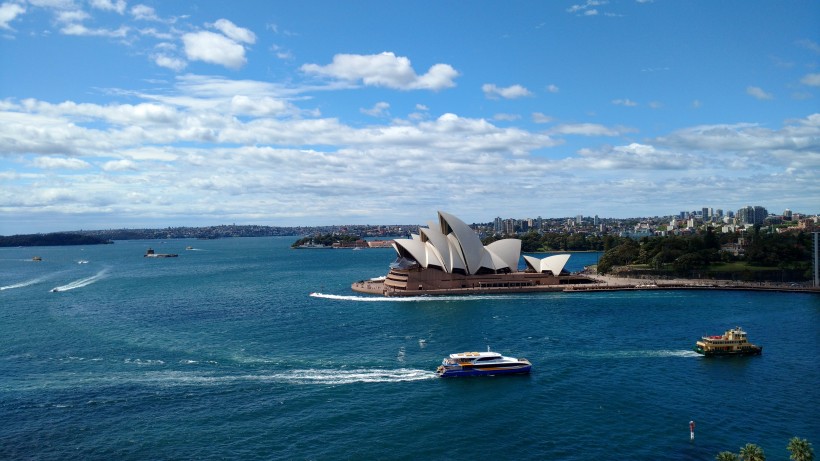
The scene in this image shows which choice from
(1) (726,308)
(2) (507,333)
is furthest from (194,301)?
(1) (726,308)

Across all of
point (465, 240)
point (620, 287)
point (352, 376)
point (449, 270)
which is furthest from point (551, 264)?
point (352, 376)

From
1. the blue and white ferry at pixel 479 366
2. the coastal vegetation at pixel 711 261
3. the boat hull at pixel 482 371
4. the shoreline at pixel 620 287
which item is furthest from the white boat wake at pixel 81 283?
the coastal vegetation at pixel 711 261

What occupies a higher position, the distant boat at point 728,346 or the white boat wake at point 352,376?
the distant boat at point 728,346

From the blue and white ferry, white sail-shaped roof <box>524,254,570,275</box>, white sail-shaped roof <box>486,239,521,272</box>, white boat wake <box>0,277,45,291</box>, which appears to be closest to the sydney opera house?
white sail-shaped roof <box>524,254,570,275</box>

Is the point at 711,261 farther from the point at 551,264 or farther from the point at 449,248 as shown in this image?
the point at 449,248

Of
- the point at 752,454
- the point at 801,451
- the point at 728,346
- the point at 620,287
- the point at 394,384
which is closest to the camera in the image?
the point at 801,451

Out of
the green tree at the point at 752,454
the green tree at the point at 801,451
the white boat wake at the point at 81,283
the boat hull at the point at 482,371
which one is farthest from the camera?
the white boat wake at the point at 81,283

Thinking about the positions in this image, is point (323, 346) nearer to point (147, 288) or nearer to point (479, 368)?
point (479, 368)

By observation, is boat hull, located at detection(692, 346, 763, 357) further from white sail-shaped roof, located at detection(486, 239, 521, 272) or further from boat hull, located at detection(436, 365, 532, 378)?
white sail-shaped roof, located at detection(486, 239, 521, 272)

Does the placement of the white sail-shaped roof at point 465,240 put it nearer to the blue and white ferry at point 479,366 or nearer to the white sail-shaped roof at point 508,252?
the white sail-shaped roof at point 508,252
